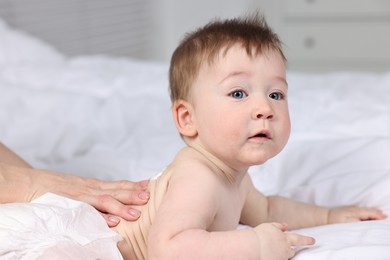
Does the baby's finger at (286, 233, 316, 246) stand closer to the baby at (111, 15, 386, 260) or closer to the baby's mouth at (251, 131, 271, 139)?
the baby at (111, 15, 386, 260)

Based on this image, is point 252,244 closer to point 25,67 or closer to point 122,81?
point 122,81

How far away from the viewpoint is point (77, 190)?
1178 mm

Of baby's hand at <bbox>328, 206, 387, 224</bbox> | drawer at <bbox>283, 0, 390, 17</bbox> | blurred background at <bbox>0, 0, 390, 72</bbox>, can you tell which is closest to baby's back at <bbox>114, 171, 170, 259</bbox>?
baby's hand at <bbox>328, 206, 387, 224</bbox>

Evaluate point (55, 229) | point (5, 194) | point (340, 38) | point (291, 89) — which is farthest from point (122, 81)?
point (340, 38)

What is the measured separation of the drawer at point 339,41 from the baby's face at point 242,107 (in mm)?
2979

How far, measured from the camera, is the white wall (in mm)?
4352

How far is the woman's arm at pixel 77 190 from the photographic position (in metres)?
1.10

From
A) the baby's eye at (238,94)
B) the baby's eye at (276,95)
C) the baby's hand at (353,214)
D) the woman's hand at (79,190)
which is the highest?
the baby's eye at (276,95)

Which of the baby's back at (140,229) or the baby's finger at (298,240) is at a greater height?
the baby's finger at (298,240)

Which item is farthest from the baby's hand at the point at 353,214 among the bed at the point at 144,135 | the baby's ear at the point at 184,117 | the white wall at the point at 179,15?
the white wall at the point at 179,15

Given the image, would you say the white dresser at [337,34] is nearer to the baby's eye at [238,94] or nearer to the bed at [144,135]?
the bed at [144,135]

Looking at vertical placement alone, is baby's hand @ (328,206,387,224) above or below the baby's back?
above

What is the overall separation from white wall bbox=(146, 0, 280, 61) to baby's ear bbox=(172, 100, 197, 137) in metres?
3.28

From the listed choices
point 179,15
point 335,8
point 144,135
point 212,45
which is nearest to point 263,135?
point 212,45
